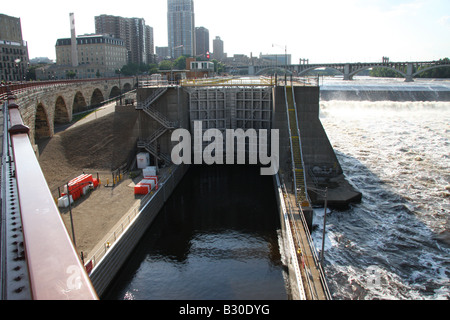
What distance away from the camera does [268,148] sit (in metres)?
35.6

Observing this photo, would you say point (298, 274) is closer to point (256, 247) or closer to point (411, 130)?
point (256, 247)

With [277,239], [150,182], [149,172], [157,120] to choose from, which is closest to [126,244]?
[150,182]

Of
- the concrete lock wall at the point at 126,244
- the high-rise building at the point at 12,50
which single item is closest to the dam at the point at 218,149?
the concrete lock wall at the point at 126,244

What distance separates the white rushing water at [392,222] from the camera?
17.3 meters

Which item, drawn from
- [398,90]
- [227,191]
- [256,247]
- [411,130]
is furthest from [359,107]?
[256,247]

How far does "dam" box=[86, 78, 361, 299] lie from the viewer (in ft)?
55.3

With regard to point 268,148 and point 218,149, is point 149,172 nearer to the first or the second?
point 218,149

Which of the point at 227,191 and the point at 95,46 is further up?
the point at 95,46

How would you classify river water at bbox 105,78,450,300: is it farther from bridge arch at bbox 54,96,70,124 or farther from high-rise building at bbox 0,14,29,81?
high-rise building at bbox 0,14,29,81

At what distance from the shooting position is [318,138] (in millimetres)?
29578

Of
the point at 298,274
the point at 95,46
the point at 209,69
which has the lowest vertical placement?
the point at 298,274

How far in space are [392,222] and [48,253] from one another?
2343cm

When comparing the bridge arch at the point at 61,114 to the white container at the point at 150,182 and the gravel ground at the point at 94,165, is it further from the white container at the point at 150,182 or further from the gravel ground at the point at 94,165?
the white container at the point at 150,182
